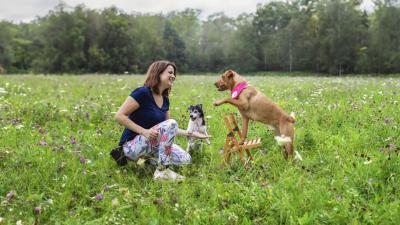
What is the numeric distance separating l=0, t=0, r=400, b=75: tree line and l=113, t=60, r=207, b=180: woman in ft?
168

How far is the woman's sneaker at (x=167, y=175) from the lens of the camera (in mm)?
4949

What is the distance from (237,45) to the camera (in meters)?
66.4

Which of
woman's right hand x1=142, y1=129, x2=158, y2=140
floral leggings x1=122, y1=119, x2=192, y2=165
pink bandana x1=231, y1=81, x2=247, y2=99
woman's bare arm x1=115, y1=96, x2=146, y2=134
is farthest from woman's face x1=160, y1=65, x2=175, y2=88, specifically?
pink bandana x1=231, y1=81, x2=247, y2=99

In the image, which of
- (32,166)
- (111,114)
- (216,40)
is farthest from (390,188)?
(216,40)

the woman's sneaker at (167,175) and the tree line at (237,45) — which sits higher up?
the tree line at (237,45)

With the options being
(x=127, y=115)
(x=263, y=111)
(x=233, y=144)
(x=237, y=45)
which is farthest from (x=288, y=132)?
(x=237, y=45)

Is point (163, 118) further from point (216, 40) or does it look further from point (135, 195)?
point (216, 40)

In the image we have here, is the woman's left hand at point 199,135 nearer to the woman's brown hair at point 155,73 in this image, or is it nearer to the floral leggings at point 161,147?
the floral leggings at point 161,147

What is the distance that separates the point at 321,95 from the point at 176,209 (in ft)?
23.7

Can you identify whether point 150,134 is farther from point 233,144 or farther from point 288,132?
point 288,132

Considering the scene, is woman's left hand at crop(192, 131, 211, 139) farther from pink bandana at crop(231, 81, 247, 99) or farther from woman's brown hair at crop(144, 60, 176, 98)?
woman's brown hair at crop(144, 60, 176, 98)

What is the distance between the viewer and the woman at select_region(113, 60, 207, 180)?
5.15 meters

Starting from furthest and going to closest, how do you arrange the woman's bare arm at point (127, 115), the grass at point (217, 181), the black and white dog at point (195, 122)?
1. the black and white dog at point (195, 122)
2. the woman's bare arm at point (127, 115)
3. the grass at point (217, 181)

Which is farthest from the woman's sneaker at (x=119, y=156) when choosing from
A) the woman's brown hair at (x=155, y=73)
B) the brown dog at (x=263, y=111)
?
the brown dog at (x=263, y=111)
